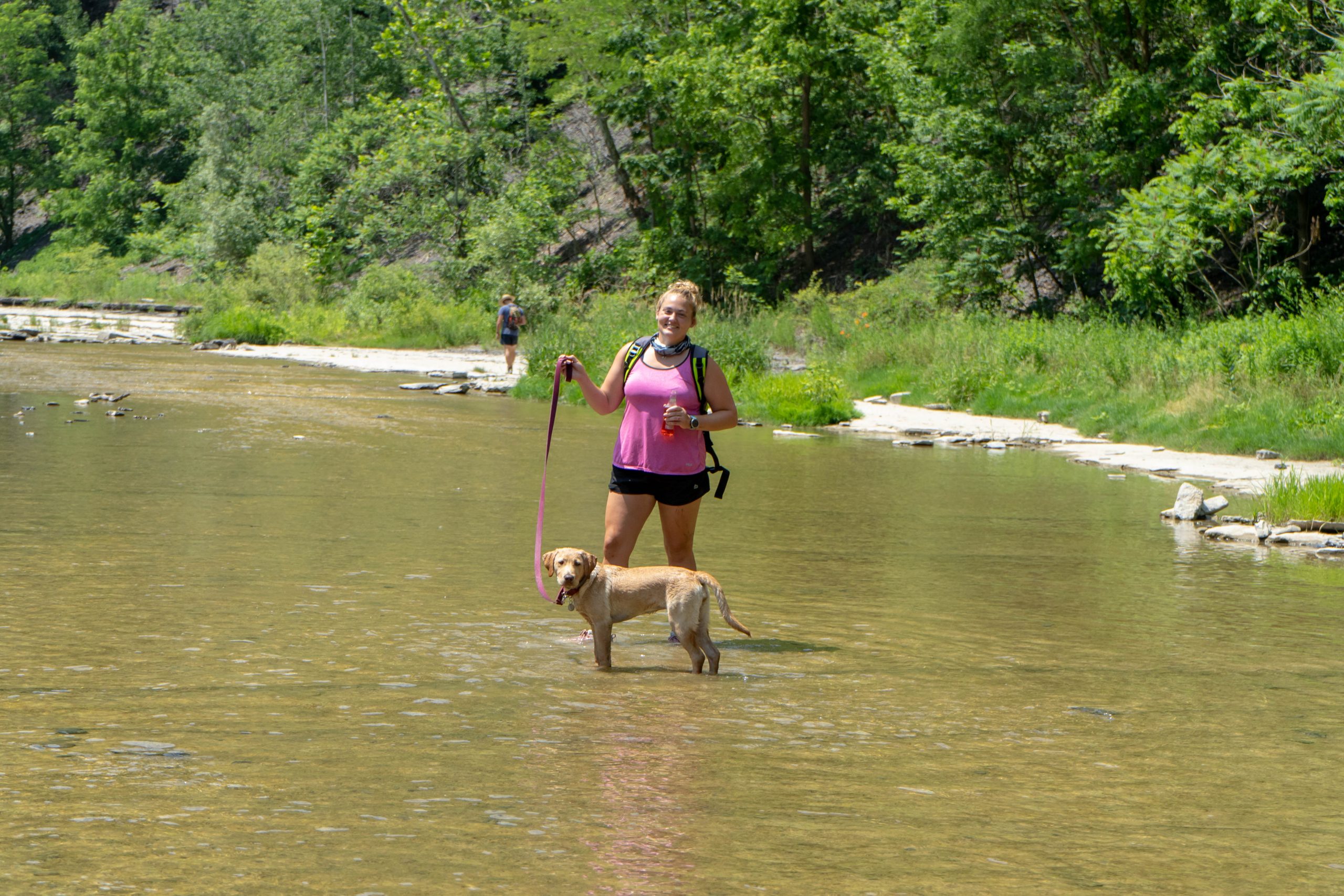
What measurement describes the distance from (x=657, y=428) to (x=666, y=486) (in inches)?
12.4

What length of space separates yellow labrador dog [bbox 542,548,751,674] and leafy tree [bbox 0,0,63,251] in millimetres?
88653

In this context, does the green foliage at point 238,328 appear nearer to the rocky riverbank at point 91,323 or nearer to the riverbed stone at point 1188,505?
the rocky riverbank at point 91,323

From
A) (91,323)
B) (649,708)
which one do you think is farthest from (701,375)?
(91,323)

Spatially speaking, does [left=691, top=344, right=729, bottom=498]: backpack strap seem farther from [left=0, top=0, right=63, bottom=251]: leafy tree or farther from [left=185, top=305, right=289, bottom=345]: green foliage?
[left=0, top=0, right=63, bottom=251]: leafy tree

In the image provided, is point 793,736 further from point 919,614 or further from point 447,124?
point 447,124

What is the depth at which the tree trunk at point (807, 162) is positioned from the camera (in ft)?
135

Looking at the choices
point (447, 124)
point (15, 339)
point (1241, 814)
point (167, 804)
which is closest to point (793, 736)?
point (1241, 814)

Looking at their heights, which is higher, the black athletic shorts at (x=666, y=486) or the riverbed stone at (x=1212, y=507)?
the black athletic shorts at (x=666, y=486)

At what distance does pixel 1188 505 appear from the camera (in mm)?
13000

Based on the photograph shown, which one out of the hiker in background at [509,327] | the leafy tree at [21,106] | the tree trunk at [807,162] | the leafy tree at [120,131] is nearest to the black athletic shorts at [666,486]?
the hiker in background at [509,327]

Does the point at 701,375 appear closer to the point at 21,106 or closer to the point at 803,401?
the point at 803,401

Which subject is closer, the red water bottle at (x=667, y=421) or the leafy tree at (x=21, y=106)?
the red water bottle at (x=667, y=421)

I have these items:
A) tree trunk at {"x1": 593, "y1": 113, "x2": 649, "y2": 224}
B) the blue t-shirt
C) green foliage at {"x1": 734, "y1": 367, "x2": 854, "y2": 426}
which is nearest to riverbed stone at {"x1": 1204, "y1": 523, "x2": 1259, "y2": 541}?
green foliage at {"x1": 734, "y1": 367, "x2": 854, "y2": 426}

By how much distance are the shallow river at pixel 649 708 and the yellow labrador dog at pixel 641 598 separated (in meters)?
0.18
